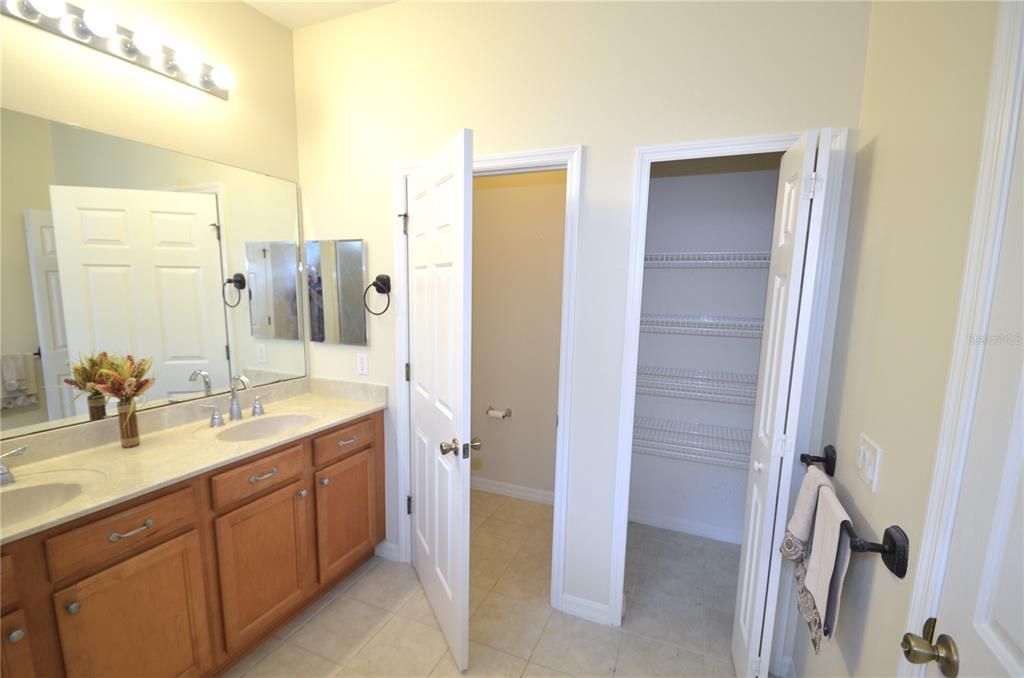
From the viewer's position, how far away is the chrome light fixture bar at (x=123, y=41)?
1.38 metres

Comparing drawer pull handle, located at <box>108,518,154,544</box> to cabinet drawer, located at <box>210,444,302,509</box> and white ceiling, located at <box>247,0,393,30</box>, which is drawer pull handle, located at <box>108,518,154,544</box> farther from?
white ceiling, located at <box>247,0,393,30</box>

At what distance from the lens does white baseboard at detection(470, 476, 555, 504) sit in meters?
3.05

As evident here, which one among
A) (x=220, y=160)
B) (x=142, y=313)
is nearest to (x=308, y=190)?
(x=220, y=160)

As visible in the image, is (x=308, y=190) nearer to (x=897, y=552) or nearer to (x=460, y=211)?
(x=460, y=211)

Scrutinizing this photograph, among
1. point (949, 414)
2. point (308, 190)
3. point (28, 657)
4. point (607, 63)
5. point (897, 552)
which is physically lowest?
point (28, 657)

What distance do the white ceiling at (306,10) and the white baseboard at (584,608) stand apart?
9.94ft

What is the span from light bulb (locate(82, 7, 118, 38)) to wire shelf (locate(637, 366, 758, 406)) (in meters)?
2.91

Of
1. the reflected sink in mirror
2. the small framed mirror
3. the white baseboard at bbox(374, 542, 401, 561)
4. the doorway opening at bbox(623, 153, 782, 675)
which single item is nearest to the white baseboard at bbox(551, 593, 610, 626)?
the doorway opening at bbox(623, 153, 782, 675)

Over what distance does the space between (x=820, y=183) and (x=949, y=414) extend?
727mm

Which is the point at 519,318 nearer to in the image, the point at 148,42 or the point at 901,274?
the point at 901,274

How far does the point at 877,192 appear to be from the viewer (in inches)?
48.3

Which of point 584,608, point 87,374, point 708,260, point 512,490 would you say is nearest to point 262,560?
point 87,374

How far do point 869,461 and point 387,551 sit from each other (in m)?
2.32

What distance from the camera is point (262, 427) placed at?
2.00 m
